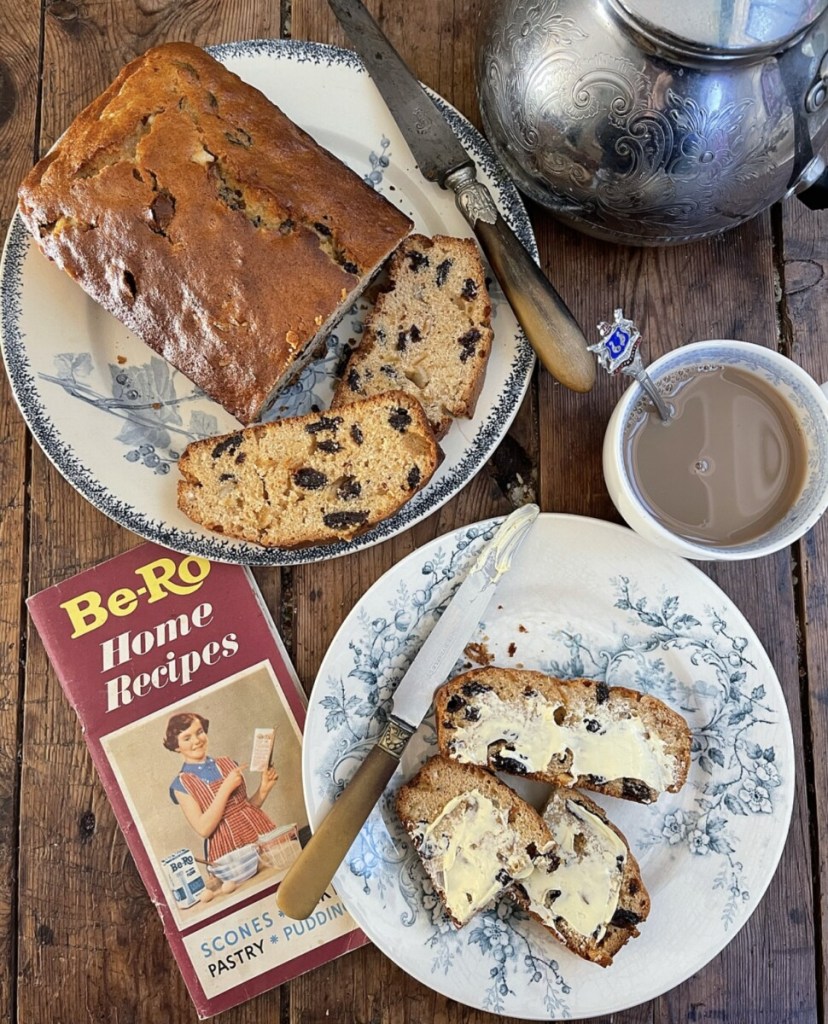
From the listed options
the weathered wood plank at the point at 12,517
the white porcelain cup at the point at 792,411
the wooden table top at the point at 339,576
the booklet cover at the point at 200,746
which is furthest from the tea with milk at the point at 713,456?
the weathered wood plank at the point at 12,517

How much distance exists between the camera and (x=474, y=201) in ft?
4.78

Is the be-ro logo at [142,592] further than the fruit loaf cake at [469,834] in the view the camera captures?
Yes

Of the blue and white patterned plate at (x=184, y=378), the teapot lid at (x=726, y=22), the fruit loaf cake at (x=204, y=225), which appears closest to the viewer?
the teapot lid at (x=726, y=22)

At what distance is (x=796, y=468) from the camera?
4.63 feet

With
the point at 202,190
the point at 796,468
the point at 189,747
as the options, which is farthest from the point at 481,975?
the point at 202,190

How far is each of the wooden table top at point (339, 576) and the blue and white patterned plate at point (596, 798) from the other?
0.37 feet

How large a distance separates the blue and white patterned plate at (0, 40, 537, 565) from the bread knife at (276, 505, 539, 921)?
0.14 meters

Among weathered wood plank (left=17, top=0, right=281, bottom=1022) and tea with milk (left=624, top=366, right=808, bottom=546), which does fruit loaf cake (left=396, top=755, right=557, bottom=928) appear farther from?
tea with milk (left=624, top=366, right=808, bottom=546)

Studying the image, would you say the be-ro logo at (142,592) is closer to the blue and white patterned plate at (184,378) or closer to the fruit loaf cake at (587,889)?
the blue and white patterned plate at (184,378)

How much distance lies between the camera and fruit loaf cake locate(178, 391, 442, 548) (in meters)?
1.42

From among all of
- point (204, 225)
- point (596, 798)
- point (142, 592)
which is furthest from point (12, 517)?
point (596, 798)

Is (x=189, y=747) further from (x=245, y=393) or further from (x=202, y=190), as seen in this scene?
(x=202, y=190)

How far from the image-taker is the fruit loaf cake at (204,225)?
1328 mm

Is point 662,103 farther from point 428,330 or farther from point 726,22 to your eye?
point 428,330
